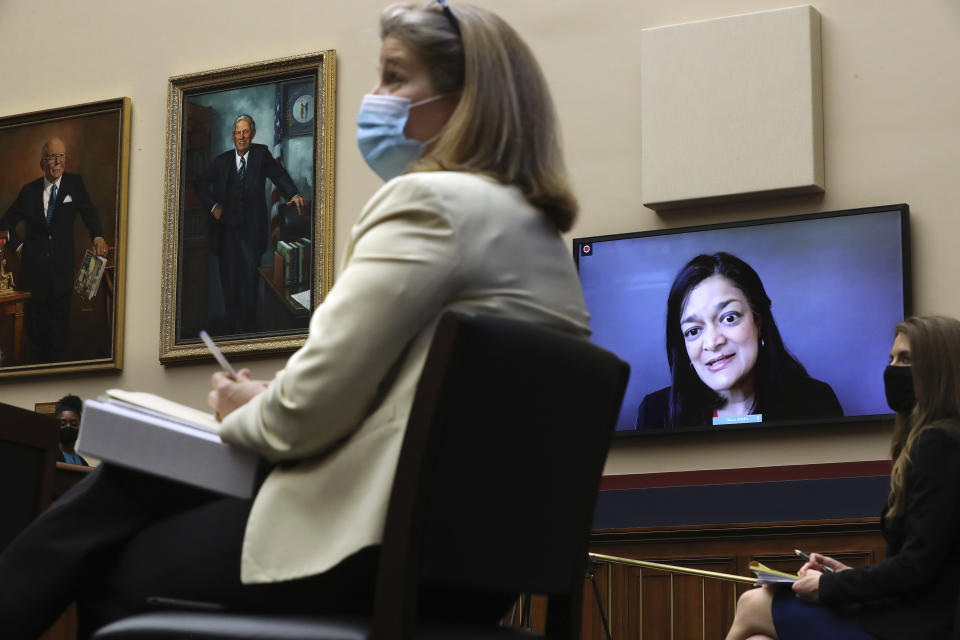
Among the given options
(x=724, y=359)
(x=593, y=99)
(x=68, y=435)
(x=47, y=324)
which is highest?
(x=593, y=99)

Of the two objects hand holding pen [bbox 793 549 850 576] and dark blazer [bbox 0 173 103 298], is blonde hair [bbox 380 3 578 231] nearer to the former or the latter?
hand holding pen [bbox 793 549 850 576]

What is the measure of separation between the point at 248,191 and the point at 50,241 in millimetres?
1630

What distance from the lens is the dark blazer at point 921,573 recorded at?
4121mm

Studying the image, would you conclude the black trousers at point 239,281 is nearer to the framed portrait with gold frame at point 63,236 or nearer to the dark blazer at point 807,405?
the framed portrait with gold frame at point 63,236

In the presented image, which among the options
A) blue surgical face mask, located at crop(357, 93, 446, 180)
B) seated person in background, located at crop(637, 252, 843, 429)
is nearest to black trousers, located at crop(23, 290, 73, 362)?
seated person in background, located at crop(637, 252, 843, 429)

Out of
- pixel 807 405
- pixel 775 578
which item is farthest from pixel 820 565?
pixel 807 405

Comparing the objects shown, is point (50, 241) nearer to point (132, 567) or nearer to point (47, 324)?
point (47, 324)

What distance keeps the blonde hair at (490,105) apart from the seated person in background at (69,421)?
23.0 feet

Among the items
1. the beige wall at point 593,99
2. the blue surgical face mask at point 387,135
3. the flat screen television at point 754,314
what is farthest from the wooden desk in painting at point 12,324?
the blue surgical face mask at point 387,135

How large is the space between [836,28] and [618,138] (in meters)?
1.46

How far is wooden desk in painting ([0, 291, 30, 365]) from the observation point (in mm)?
10141

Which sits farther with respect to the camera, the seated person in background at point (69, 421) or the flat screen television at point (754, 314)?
the seated person in background at point (69, 421)

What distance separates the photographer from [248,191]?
9.70 meters

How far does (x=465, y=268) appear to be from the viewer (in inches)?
82.2
